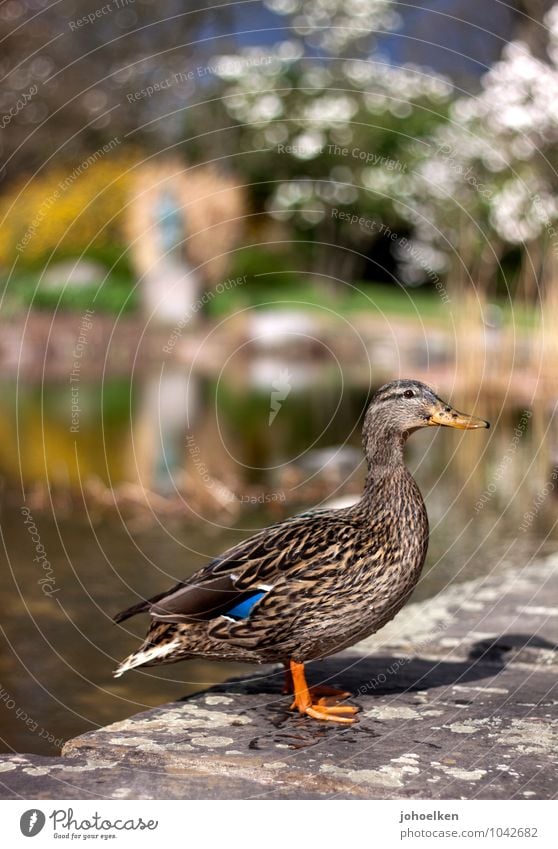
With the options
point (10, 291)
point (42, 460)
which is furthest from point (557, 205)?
point (10, 291)

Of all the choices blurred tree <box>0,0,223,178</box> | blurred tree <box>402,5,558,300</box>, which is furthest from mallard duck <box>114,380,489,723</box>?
A: blurred tree <box>0,0,223,178</box>

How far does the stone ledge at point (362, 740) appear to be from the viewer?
3.64 metres

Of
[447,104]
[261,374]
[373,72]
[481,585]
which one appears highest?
[373,72]

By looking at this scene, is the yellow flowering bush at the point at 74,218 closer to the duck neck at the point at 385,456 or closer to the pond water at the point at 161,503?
the pond water at the point at 161,503

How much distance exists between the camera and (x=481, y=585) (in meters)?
6.45

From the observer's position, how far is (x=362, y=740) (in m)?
4.03

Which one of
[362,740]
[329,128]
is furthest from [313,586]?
[329,128]

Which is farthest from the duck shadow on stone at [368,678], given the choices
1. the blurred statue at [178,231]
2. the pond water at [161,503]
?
the blurred statue at [178,231]

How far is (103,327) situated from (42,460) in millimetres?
16050

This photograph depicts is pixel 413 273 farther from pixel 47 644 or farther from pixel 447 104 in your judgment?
pixel 47 644
